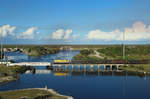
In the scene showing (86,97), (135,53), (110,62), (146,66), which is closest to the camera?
(86,97)

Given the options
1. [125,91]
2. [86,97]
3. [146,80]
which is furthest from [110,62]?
[86,97]

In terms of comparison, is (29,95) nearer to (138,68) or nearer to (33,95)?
(33,95)

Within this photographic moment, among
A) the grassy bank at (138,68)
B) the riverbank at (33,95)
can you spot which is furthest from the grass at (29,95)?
the grassy bank at (138,68)

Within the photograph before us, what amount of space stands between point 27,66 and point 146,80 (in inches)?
2145

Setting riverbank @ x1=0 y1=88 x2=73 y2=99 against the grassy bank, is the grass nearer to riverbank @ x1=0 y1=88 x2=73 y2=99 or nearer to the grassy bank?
riverbank @ x1=0 y1=88 x2=73 y2=99

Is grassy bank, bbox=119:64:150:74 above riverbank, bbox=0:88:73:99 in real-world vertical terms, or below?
above

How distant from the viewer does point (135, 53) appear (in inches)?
5625

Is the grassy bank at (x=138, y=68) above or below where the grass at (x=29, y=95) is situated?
above

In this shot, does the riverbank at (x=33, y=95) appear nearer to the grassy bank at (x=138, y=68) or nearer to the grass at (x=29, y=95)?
the grass at (x=29, y=95)

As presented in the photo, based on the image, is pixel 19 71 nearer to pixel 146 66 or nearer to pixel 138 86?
pixel 138 86

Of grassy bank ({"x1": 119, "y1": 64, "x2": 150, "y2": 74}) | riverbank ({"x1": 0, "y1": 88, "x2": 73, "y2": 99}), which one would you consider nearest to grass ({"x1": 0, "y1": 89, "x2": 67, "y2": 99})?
riverbank ({"x1": 0, "y1": 88, "x2": 73, "y2": 99})

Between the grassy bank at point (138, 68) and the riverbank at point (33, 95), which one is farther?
the grassy bank at point (138, 68)

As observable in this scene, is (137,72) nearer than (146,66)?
Yes

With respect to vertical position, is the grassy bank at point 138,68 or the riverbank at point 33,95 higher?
the grassy bank at point 138,68
